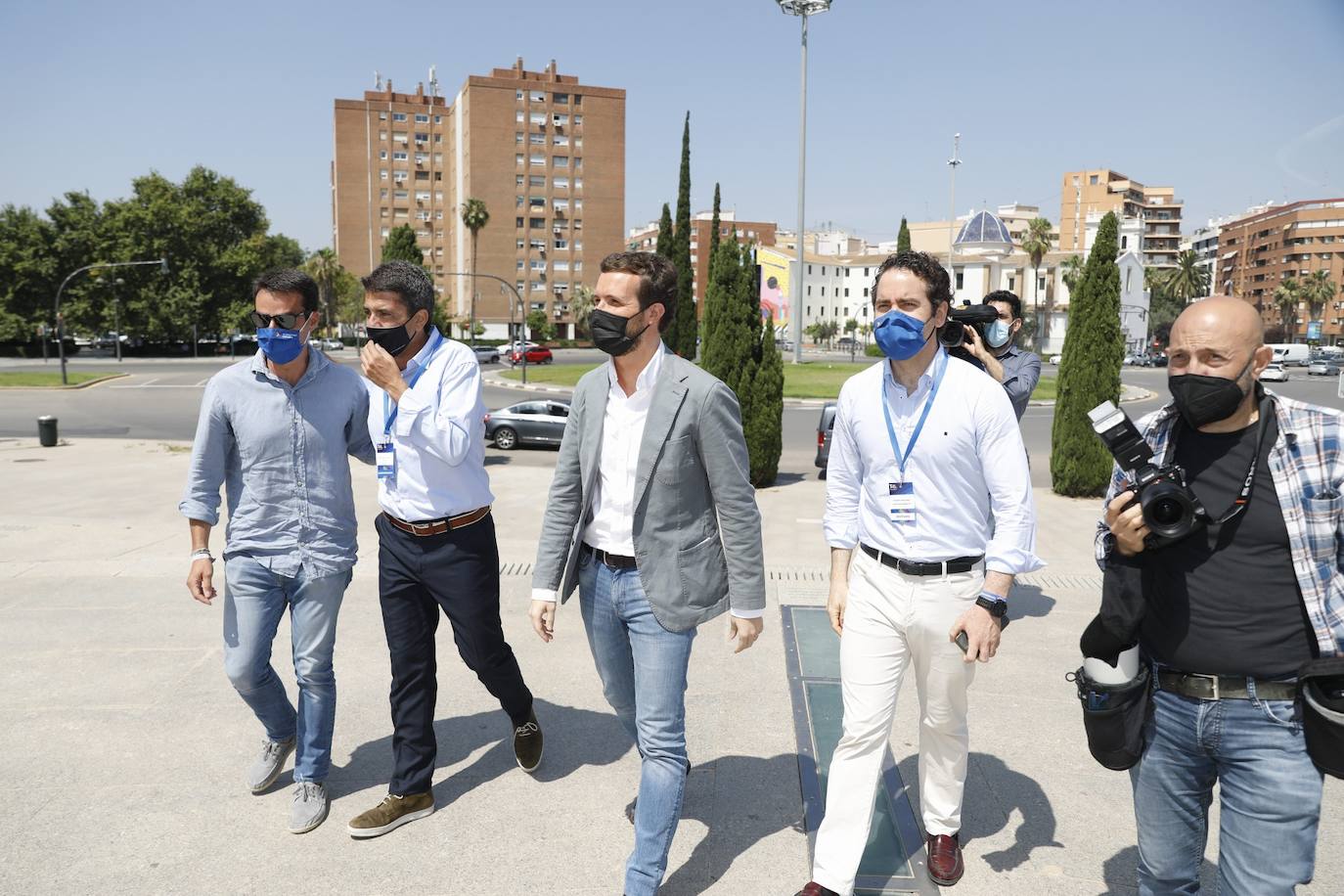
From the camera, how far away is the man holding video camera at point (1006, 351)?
4.19 m

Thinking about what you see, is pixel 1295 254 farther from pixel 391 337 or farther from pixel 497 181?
pixel 391 337

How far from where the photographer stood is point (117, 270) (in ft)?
201

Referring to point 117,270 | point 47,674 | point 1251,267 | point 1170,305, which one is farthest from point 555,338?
point 1251,267

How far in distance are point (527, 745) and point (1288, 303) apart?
12607cm

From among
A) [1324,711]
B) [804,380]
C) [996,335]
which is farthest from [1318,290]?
[1324,711]

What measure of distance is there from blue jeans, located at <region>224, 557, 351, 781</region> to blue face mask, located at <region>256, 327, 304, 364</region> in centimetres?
75

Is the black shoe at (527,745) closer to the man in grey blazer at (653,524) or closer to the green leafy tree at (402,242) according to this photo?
the man in grey blazer at (653,524)

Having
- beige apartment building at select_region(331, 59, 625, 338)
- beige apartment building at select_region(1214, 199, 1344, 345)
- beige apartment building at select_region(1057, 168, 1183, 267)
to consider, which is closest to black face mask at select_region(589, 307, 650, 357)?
beige apartment building at select_region(331, 59, 625, 338)

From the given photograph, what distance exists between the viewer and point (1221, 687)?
2.11 metres

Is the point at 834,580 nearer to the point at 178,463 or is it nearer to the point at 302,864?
the point at 302,864

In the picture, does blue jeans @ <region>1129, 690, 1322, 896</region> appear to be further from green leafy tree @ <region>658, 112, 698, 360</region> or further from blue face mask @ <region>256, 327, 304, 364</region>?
green leafy tree @ <region>658, 112, 698, 360</region>

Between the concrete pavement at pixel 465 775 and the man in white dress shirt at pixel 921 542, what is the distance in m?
0.44

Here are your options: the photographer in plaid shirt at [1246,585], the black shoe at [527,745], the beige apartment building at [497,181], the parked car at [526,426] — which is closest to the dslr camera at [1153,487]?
the photographer in plaid shirt at [1246,585]

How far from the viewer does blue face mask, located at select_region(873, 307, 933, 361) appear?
111 inches
